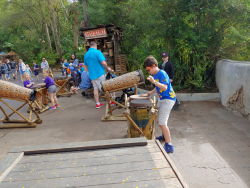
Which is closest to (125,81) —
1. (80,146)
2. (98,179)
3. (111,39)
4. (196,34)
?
(80,146)

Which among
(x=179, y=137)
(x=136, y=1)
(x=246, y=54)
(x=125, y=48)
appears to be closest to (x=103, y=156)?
(x=179, y=137)

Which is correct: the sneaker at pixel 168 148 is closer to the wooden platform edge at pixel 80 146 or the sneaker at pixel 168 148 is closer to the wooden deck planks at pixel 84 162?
the wooden platform edge at pixel 80 146

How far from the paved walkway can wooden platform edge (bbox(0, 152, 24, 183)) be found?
1.87 metres

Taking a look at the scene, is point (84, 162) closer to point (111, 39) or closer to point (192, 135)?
point (192, 135)

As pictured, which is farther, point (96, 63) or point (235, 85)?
point (96, 63)

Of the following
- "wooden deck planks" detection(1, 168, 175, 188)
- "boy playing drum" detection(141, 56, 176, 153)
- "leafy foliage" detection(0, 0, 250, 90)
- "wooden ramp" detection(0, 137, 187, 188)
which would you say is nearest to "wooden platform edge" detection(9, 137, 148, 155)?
"wooden ramp" detection(0, 137, 187, 188)

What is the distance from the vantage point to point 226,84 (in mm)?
5848

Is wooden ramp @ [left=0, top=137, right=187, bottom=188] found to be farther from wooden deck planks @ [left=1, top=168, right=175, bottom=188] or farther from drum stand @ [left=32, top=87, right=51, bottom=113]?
drum stand @ [left=32, top=87, right=51, bottom=113]

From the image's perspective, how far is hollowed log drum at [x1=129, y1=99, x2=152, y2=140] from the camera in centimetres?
352

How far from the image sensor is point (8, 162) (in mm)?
2139

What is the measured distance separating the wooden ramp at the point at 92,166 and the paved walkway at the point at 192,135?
1.04 meters

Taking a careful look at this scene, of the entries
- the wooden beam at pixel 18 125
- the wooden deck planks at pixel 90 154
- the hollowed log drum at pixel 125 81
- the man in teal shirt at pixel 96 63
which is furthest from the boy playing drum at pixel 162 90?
the wooden beam at pixel 18 125

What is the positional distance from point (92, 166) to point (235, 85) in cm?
475

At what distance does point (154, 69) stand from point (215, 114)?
3015 millimetres
